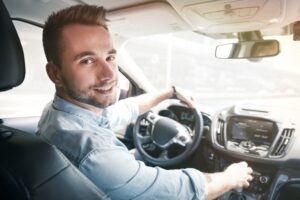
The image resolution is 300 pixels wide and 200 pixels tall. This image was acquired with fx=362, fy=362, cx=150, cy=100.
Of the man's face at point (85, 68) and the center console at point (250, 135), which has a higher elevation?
the man's face at point (85, 68)

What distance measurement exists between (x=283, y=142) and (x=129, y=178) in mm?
982

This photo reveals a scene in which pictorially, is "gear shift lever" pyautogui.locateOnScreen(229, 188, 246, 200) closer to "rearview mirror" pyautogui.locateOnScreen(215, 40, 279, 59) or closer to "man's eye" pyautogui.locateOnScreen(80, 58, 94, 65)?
"rearview mirror" pyautogui.locateOnScreen(215, 40, 279, 59)

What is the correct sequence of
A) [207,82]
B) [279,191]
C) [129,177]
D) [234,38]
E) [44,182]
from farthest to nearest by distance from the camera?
[207,82]
[234,38]
[279,191]
[129,177]
[44,182]

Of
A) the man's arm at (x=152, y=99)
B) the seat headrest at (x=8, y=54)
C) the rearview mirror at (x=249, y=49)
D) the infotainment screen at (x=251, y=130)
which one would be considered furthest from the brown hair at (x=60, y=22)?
the infotainment screen at (x=251, y=130)

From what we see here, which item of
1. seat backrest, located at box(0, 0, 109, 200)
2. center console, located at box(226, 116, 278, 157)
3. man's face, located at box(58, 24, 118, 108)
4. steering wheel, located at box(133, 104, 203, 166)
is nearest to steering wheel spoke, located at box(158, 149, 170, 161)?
steering wheel, located at box(133, 104, 203, 166)

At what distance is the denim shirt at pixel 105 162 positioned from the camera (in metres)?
1.17

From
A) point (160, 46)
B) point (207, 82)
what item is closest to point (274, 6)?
point (160, 46)

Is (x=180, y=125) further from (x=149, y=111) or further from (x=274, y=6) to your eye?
(x=274, y=6)

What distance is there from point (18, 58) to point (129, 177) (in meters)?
0.54

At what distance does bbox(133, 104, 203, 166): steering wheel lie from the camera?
2.04m

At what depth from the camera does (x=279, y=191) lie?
1852 millimetres

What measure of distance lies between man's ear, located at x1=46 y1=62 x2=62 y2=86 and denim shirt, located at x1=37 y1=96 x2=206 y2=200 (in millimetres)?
114

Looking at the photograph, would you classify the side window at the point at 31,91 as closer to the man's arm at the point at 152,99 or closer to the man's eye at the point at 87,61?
the man's arm at the point at 152,99

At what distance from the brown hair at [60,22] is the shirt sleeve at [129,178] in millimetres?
486
